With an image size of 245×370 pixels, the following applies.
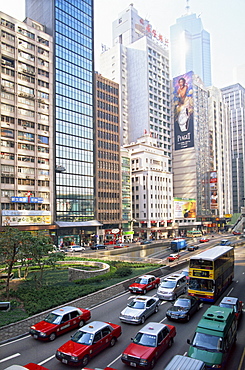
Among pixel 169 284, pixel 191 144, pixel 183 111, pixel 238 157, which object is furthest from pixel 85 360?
A: pixel 238 157

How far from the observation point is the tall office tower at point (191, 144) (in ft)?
413

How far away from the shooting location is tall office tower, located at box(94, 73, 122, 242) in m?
85.8

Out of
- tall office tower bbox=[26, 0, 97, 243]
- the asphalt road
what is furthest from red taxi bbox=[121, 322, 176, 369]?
tall office tower bbox=[26, 0, 97, 243]

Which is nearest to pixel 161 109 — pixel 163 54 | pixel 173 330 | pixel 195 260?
pixel 163 54

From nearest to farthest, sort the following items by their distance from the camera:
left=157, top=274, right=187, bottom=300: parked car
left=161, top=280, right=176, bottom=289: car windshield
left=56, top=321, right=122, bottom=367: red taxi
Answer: left=56, top=321, right=122, bottom=367: red taxi, left=157, top=274, right=187, bottom=300: parked car, left=161, top=280, right=176, bottom=289: car windshield

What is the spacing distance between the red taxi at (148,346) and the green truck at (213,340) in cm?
167

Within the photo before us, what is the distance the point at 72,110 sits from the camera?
80.2 meters

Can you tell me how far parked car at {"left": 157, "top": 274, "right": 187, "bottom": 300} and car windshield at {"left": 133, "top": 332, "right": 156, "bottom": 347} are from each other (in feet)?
35.1

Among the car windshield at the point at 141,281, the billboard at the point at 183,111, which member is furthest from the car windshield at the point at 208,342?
the billboard at the point at 183,111

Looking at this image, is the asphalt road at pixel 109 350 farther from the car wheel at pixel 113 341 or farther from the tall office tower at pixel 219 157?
the tall office tower at pixel 219 157

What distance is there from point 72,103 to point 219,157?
87007mm

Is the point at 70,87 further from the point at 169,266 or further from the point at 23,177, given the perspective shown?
the point at 169,266

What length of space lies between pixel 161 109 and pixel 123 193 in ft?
178

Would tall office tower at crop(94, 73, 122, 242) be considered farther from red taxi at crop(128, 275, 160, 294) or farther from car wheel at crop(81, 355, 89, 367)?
car wheel at crop(81, 355, 89, 367)
